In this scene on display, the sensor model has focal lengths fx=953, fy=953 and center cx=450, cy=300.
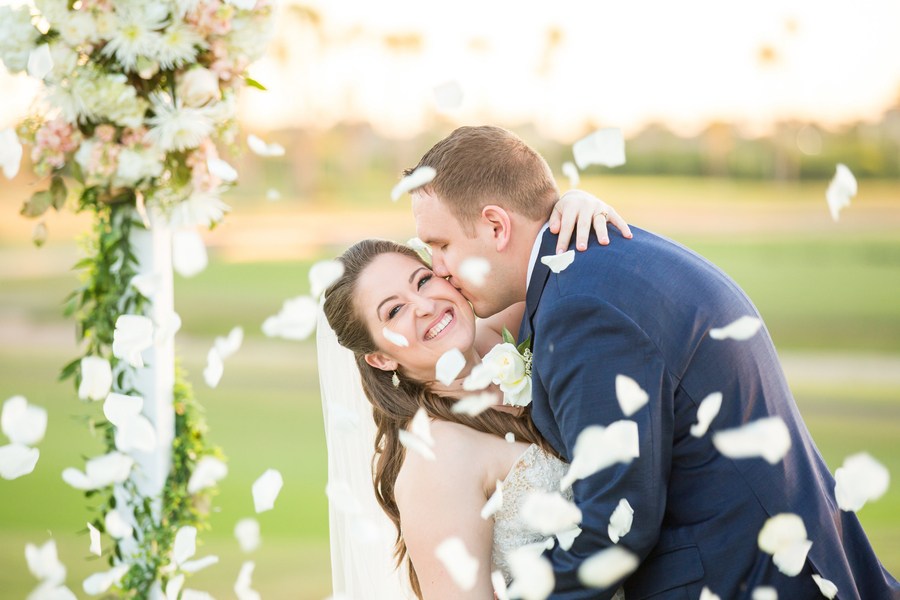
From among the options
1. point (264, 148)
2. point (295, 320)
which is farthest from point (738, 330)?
point (264, 148)

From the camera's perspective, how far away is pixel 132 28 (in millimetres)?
2900

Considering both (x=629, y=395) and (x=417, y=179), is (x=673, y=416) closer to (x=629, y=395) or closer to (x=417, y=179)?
(x=629, y=395)

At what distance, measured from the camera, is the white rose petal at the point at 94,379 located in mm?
3090

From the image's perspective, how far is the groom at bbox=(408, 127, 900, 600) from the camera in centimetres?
207

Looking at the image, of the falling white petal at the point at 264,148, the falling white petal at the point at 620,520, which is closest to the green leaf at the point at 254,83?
the falling white petal at the point at 264,148

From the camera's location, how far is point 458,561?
2285mm

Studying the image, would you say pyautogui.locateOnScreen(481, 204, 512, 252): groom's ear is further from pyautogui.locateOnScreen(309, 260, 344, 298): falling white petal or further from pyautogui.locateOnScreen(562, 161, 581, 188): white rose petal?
pyautogui.locateOnScreen(309, 260, 344, 298): falling white petal

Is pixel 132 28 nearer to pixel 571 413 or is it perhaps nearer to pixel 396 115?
pixel 571 413

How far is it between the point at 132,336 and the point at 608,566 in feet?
5.24

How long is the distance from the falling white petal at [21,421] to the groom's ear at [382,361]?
0.94 meters

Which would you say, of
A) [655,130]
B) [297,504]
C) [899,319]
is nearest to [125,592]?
[297,504]

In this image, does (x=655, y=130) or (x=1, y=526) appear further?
(x=655, y=130)

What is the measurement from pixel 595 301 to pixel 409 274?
71 centimetres

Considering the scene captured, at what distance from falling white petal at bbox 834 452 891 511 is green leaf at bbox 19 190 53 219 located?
2.47 meters
